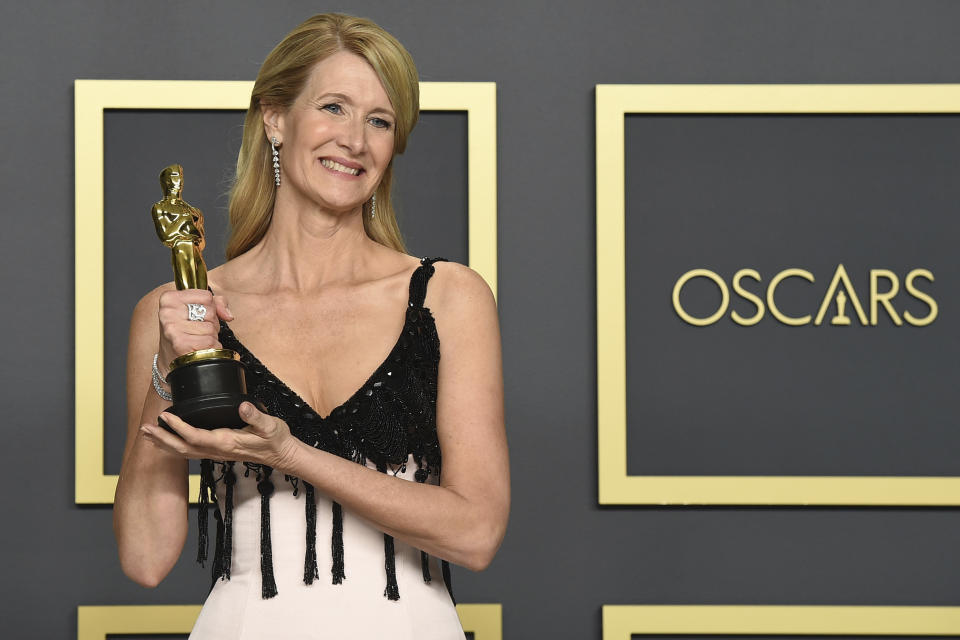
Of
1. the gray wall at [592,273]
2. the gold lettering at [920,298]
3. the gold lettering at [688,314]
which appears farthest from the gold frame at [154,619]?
the gold lettering at [920,298]

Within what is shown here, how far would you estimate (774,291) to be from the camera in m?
2.34

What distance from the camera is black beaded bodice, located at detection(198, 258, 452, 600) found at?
1.33 m

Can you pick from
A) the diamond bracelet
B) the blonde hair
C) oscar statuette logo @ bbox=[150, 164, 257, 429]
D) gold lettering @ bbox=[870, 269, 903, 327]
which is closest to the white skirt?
the diamond bracelet

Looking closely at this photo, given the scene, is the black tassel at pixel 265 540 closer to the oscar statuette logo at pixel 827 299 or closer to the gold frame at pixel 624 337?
the gold frame at pixel 624 337

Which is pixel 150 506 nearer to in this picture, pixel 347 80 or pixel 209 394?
pixel 209 394

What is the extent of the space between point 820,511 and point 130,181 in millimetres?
1712

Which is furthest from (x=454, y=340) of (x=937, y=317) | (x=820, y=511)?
(x=937, y=317)

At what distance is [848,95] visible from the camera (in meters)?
2.33

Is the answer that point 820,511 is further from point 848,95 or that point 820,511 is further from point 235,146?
point 235,146

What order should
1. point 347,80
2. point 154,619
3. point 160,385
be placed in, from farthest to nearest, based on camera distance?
point 154,619, point 347,80, point 160,385

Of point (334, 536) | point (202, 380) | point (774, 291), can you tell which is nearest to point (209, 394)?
point (202, 380)

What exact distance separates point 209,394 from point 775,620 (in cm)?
162

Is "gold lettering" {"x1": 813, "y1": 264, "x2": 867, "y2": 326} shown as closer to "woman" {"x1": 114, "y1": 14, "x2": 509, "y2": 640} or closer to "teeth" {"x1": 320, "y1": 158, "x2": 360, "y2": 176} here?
"woman" {"x1": 114, "y1": 14, "x2": 509, "y2": 640}

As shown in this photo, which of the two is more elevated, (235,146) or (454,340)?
(235,146)
